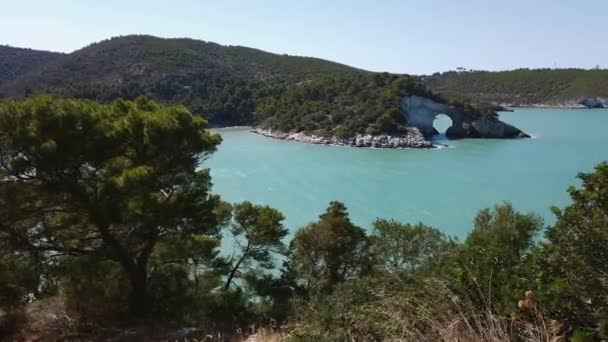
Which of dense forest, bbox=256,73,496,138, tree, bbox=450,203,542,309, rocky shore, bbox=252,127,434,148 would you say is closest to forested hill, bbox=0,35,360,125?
dense forest, bbox=256,73,496,138

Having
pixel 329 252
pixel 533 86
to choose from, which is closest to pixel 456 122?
pixel 329 252

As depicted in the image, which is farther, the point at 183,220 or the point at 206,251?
the point at 206,251

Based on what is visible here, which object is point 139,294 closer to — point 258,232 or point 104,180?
point 104,180

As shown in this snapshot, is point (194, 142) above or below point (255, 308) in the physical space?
above

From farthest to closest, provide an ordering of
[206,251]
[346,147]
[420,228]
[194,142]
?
[346,147] → [420,228] → [206,251] → [194,142]

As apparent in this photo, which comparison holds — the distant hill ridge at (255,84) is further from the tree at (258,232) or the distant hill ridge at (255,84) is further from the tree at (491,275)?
the tree at (491,275)

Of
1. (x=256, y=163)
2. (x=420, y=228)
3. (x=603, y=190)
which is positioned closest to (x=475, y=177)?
(x=256, y=163)

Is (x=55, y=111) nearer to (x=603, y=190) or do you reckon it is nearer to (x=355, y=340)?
(x=355, y=340)
